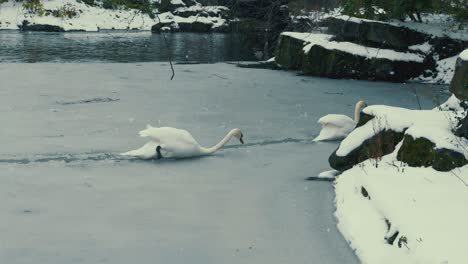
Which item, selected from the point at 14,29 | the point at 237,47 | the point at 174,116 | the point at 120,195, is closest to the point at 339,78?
the point at 174,116

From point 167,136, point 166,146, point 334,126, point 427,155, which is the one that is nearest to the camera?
point 427,155

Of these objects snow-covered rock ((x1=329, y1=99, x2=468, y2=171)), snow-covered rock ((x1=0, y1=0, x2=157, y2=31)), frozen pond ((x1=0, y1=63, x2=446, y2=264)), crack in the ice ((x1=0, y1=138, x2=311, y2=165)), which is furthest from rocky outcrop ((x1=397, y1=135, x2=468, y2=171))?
snow-covered rock ((x1=0, y1=0, x2=157, y2=31))

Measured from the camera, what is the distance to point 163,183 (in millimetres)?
7660

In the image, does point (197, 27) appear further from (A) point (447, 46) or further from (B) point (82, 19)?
(A) point (447, 46)

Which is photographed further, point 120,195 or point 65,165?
point 65,165

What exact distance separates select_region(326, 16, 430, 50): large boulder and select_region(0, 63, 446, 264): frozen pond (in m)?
4.55

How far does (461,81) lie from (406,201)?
243 centimetres

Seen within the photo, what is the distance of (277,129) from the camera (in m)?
11.7

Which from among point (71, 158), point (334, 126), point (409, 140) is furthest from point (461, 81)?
point (71, 158)

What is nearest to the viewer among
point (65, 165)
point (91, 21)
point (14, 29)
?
point (65, 165)

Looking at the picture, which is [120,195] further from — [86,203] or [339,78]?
[339,78]

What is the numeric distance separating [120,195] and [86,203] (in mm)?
470

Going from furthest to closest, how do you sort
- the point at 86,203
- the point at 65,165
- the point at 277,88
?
the point at 277,88, the point at 65,165, the point at 86,203

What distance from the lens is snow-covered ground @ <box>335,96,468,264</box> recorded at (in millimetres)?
4918
